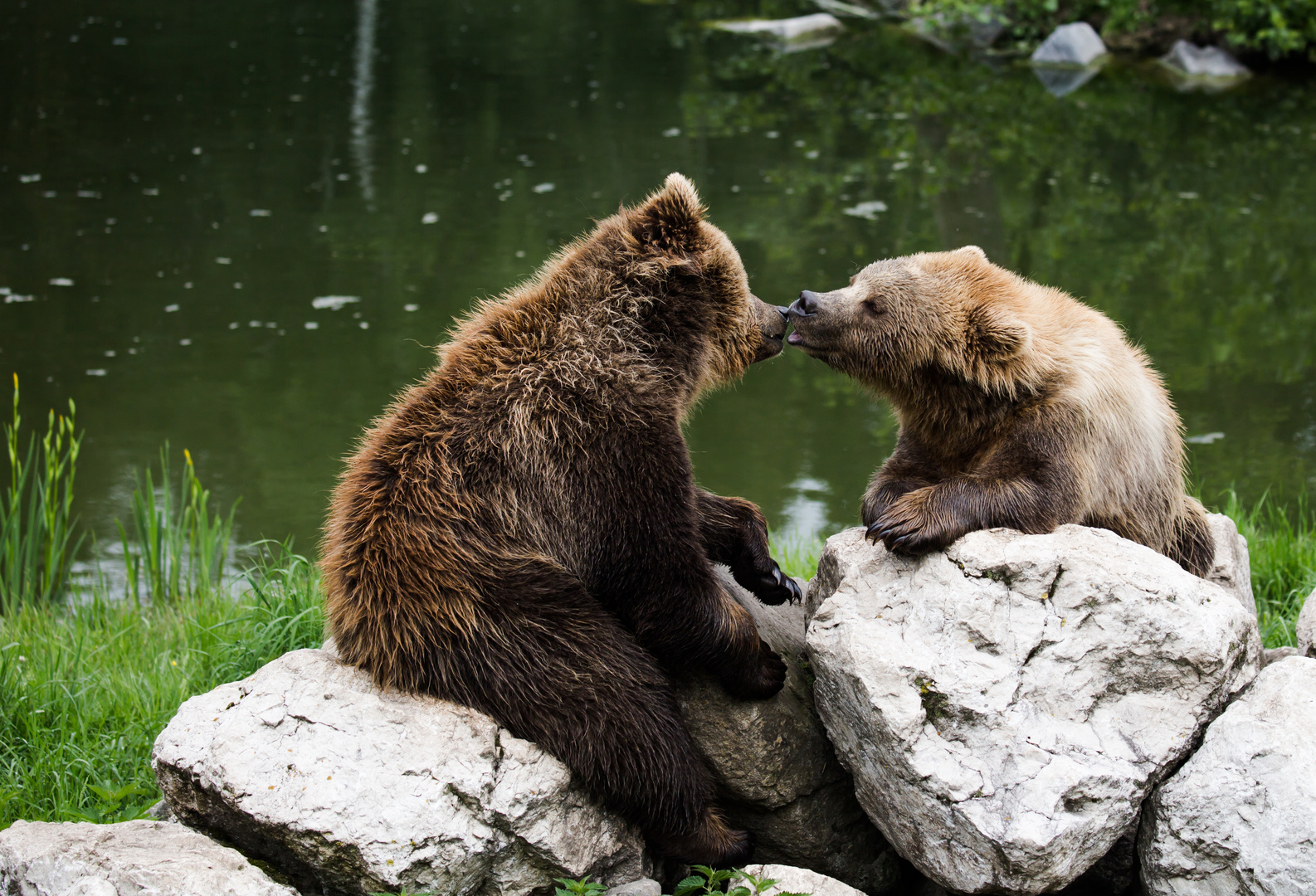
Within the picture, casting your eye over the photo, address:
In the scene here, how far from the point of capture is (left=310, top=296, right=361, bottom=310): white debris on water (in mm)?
11781

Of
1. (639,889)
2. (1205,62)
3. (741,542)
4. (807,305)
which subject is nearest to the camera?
(639,889)

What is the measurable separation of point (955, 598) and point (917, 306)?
985 millimetres

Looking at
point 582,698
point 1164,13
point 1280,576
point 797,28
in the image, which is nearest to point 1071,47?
point 1164,13

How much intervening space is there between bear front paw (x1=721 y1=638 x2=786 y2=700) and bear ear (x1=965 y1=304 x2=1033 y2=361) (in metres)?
1.15

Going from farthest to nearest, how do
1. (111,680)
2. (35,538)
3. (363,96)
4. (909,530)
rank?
(363,96)
(35,538)
(111,680)
(909,530)

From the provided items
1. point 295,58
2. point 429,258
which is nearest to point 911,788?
point 429,258

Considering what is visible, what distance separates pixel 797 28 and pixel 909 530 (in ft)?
83.5

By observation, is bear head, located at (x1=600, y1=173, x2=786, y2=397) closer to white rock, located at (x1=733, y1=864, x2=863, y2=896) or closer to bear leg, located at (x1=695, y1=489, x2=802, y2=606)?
bear leg, located at (x1=695, y1=489, x2=802, y2=606)

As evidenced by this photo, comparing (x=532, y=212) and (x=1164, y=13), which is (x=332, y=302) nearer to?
(x=532, y=212)

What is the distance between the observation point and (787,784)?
150 inches

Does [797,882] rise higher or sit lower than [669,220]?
lower

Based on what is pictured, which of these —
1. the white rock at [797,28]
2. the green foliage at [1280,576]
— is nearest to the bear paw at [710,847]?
the green foliage at [1280,576]

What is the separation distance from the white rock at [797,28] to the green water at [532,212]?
4.37 ft

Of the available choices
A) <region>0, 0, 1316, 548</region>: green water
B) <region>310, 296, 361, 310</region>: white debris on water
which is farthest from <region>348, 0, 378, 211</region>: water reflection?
<region>310, 296, 361, 310</region>: white debris on water
